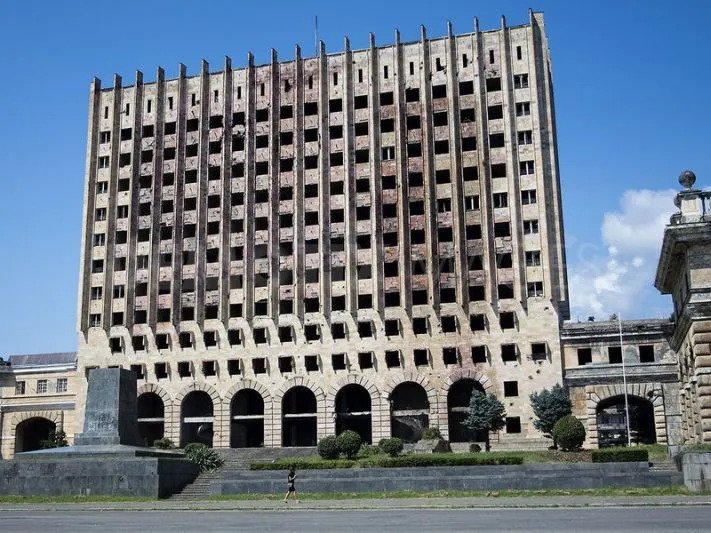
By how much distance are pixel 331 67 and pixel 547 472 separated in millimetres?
47389

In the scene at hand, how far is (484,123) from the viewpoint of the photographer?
71.4 m

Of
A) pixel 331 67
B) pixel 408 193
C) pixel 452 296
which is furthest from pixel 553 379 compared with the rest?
pixel 331 67

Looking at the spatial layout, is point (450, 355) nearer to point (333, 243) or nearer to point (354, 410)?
point (354, 410)

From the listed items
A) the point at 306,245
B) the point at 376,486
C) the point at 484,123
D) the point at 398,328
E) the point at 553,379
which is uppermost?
the point at 484,123

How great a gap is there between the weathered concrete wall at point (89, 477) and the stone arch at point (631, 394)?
34264mm

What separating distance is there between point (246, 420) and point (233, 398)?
190 inches

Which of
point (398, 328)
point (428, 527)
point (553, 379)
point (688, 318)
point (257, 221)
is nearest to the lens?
point (428, 527)

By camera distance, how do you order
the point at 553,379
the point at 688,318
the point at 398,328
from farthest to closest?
→ the point at 398,328 < the point at 553,379 < the point at 688,318

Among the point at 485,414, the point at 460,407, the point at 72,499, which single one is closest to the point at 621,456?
the point at 485,414

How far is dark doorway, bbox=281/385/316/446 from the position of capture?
74.8 metres

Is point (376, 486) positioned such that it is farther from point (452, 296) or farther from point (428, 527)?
point (452, 296)

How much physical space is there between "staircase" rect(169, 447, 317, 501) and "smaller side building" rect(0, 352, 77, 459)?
Answer: 18.5 m

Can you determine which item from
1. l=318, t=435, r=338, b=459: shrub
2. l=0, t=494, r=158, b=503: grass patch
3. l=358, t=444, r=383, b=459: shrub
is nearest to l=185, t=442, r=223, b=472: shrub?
l=318, t=435, r=338, b=459: shrub

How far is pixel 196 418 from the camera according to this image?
7225cm
